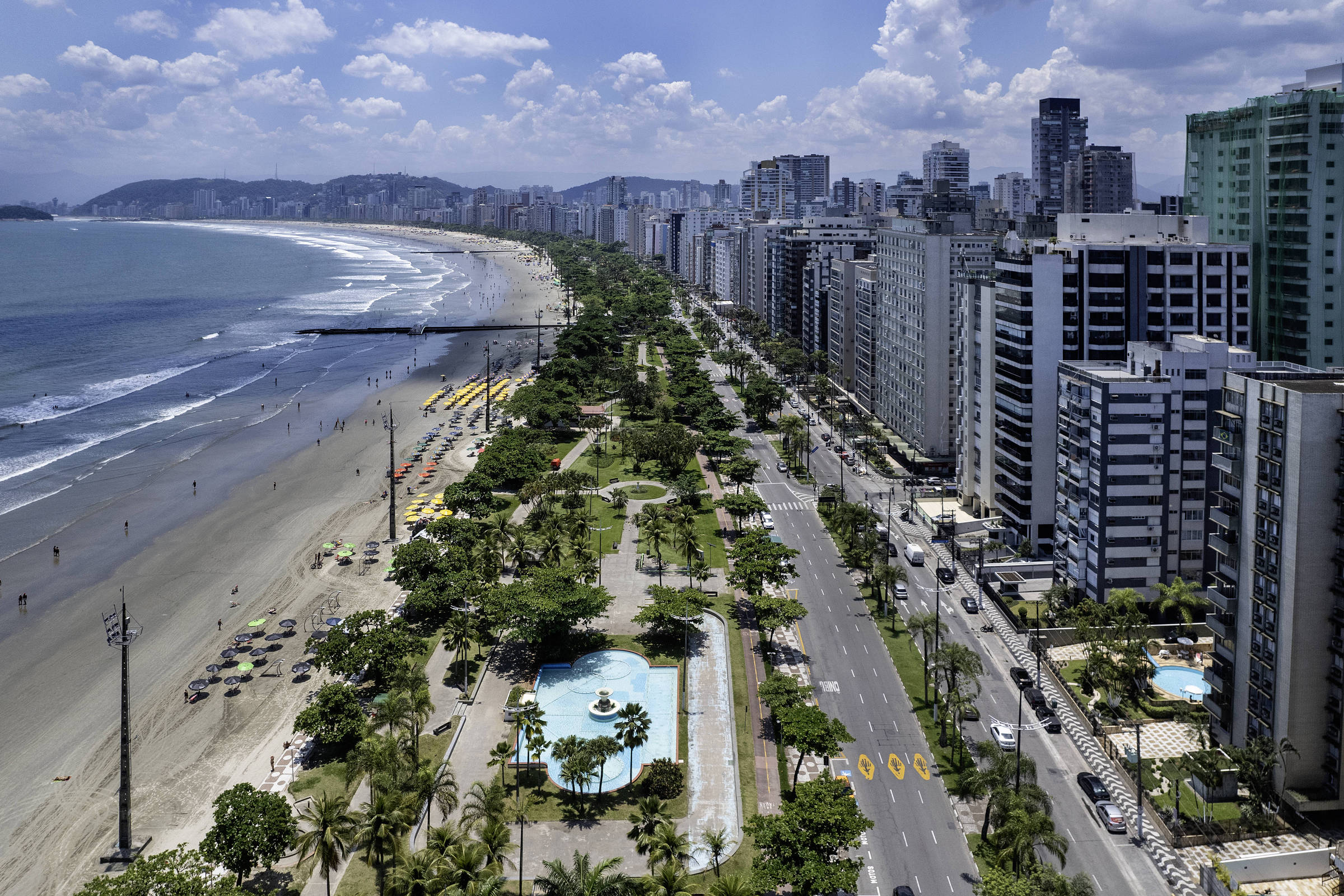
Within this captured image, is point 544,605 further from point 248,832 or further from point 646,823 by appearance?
point 248,832

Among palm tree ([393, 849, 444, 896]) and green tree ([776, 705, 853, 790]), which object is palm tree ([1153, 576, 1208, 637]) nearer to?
green tree ([776, 705, 853, 790])

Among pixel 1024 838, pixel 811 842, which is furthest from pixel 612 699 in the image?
pixel 1024 838

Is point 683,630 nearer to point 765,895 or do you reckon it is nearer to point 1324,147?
point 765,895

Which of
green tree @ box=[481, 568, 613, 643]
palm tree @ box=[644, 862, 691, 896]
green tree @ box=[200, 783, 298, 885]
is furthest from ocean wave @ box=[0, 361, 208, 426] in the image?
palm tree @ box=[644, 862, 691, 896]

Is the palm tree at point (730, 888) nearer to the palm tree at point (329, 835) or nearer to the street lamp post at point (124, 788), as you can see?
the palm tree at point (329, 835)

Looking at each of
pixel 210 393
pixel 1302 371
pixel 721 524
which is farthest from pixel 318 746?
pixel 210 393
